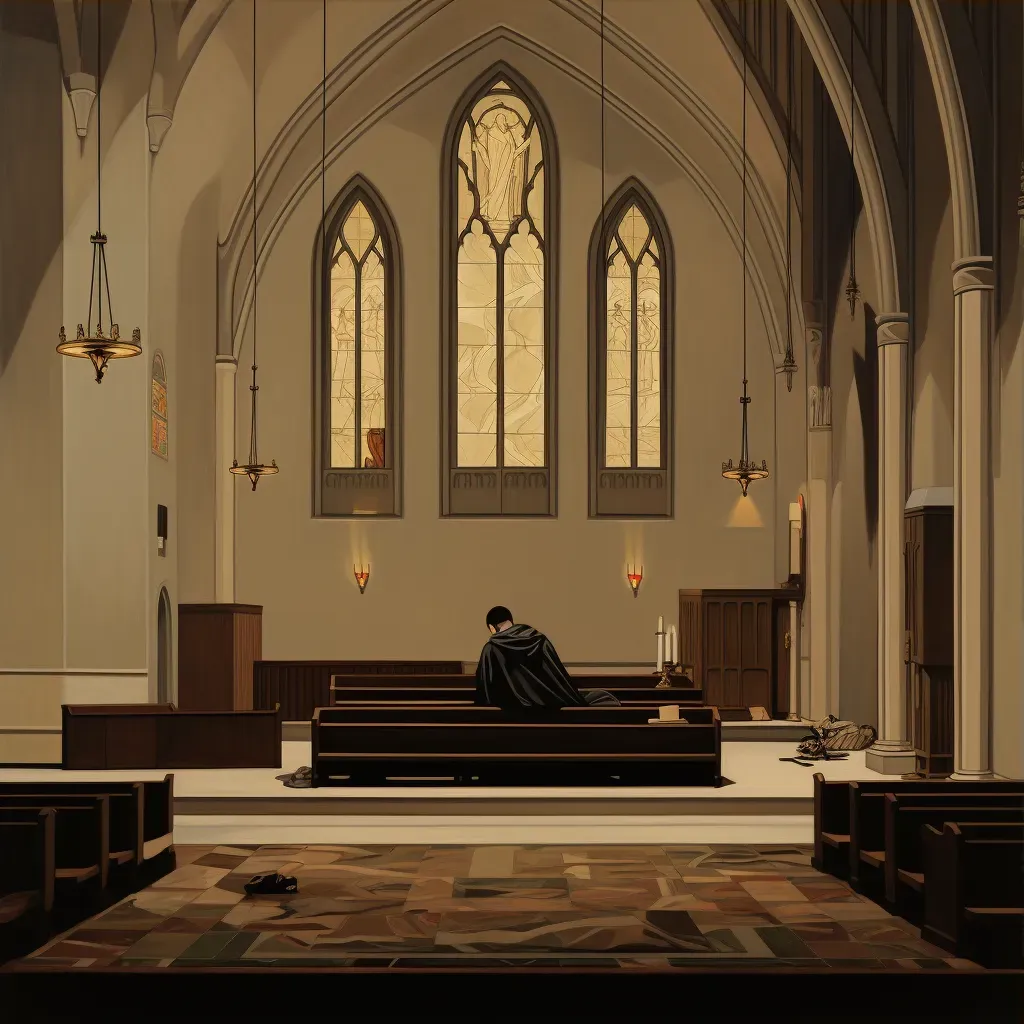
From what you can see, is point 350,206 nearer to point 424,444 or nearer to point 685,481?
point 424,444

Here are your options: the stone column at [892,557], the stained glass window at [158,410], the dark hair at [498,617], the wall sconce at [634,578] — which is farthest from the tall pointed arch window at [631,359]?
the dark hair at [498,617]

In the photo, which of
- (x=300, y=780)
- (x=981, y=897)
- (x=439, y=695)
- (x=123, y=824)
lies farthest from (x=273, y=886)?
(x=439, y=695)

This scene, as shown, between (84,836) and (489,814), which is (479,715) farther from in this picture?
(84,836)

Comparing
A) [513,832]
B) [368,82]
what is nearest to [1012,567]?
[513,832]

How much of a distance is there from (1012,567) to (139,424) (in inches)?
314

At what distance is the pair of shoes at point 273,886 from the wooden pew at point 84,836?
679mm

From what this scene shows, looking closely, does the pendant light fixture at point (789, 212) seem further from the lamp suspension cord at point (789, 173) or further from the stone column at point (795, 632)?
the stone column at point (795, 632)

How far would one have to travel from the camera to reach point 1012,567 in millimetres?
9531

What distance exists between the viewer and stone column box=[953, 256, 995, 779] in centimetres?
976

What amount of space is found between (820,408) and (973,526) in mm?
6421

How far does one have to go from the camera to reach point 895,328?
12008mm

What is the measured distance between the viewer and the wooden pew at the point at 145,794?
6547 mm

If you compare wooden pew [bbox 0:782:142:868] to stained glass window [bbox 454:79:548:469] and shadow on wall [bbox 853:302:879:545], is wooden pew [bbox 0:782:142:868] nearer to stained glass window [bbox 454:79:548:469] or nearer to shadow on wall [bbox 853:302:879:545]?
shadow on wall [bbox 853:302:879:545]
